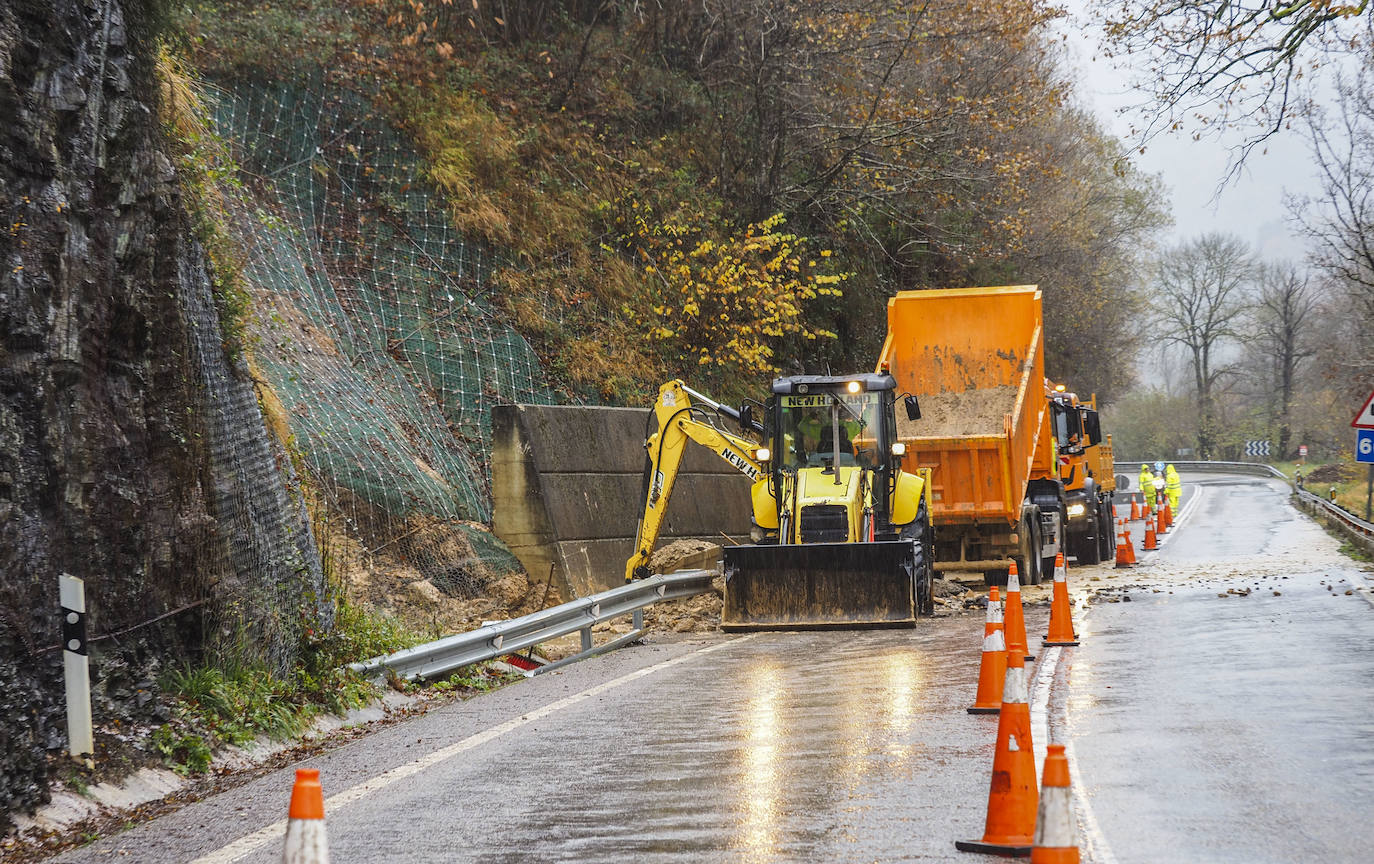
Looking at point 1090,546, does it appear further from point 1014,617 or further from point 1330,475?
point 1330,475

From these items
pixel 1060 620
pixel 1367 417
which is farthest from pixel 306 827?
pixel 1367 417

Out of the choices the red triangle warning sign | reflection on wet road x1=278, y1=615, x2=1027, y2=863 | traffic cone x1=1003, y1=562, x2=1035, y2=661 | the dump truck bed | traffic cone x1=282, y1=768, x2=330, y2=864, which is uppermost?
the dump truck bed

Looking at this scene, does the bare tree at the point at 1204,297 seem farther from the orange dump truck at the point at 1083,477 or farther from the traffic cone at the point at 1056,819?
the traffic cone at the point at 1056,819

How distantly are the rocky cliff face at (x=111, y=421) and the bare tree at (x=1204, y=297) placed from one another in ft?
341

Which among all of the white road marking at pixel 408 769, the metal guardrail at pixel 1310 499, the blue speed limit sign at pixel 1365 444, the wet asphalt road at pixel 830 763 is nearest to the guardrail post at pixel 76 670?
the wet asphalt road at pixel 830 763

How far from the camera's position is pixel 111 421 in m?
8.66

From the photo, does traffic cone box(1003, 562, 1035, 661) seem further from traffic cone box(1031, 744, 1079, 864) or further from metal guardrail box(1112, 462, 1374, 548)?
metal guardrail box(1112, 462, 1374, 548)

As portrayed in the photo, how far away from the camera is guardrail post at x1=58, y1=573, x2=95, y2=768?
733 centimetres

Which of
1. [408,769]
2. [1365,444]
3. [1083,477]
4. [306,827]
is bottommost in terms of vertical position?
[408,769]

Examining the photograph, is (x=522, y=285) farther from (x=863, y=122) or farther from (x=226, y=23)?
(x=863, y=122)

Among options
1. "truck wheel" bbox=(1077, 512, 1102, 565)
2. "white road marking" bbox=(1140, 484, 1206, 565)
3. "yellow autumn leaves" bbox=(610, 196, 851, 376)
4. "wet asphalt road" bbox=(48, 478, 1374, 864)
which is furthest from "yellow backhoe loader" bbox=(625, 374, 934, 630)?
"white road marking" bbox=(1140, 484, 1206, 565)

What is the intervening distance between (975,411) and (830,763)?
44.2 ft

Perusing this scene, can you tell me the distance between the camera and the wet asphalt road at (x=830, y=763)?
247 inches

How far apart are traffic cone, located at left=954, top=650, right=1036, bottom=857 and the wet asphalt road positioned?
0.19 meters
